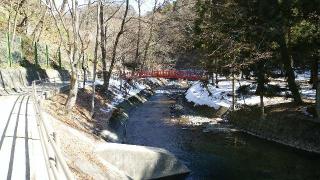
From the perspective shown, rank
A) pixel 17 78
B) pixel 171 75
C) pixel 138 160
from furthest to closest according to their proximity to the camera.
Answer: pixel 171 75
pixel 17 78
pixel 138 160

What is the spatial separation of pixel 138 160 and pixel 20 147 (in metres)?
7.39

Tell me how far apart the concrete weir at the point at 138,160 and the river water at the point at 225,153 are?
1.61m

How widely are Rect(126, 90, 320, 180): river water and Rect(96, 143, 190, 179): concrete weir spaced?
1.61 metres

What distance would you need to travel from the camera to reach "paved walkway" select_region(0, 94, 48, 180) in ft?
38.3

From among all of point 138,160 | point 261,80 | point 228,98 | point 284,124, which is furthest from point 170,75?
point 138,160

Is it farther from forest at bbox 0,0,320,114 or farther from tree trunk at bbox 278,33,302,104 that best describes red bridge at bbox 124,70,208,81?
tree trunk at bbox 278,33,302,104

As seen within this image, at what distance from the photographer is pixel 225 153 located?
27.1 m

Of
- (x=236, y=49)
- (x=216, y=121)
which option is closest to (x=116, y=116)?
(x=216, y=121)

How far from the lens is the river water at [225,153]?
23.0m

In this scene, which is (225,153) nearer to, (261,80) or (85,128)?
(85,128)

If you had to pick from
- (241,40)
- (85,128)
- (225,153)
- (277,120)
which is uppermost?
(241,40)

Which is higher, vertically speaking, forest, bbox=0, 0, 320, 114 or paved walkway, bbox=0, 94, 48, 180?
forest, bbox=0, 0, 320, 114

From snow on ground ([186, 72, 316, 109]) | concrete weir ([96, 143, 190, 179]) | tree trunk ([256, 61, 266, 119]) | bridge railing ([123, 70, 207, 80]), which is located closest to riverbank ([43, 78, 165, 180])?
concrete weir ([96, 143, 190, 179])

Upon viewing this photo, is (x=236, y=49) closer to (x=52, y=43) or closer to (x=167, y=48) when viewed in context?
(x=52, y=43)
